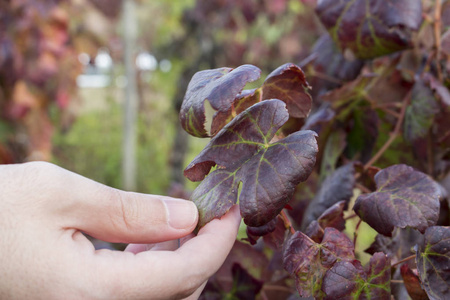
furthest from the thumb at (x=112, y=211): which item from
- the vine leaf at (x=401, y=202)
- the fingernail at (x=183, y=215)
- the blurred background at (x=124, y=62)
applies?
the blurred background at (x=124, y=62)

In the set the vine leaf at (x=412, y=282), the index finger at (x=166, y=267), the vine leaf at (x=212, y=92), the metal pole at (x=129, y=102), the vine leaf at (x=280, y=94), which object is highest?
the vine leaf at (x=212, y=92)

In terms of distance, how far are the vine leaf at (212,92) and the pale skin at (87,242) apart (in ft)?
0.34

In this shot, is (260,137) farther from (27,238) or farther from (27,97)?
(27,97)

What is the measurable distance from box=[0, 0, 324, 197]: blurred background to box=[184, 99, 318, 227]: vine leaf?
1.18 meters

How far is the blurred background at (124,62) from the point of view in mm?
3496

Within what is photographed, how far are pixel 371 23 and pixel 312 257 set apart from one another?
0.48 m

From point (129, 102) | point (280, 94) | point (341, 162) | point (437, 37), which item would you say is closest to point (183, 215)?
point (280, 94)

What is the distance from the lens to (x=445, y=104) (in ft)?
2.48

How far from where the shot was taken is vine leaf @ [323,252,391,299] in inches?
22.2

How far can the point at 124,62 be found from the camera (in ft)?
16.6

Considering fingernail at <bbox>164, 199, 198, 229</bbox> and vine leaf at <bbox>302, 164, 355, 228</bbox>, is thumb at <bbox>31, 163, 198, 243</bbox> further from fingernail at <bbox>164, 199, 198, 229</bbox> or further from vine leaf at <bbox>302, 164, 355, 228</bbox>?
vine leaf at <bbox>302, 164, 355, 228</bbox>

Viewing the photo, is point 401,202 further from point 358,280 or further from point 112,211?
point 112,211

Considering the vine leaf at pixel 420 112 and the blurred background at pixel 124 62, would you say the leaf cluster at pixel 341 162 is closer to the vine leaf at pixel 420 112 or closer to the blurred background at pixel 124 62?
the vine leaf at pixel 420 112

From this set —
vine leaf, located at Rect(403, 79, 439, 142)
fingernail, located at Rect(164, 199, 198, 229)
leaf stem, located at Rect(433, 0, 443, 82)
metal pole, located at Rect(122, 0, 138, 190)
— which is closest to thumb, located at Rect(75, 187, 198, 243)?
fingernail, located at Rect(164, 199, 198, 229)
